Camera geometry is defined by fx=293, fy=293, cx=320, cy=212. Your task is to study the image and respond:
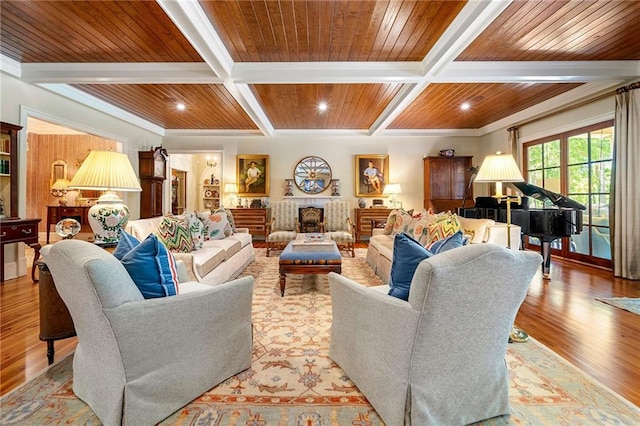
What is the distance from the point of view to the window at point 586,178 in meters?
4.38

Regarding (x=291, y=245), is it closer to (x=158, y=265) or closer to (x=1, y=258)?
(x=158, y=265)

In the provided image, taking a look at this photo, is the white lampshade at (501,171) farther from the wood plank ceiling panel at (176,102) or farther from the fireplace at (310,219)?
the fireplace at (310,219)

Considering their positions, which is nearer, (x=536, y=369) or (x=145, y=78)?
(x=536, y=369)

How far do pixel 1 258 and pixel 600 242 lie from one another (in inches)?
325

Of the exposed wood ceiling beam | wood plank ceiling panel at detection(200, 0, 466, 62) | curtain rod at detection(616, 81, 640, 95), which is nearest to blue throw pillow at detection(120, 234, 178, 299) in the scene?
wood plank ceiling panel at detection(200, 0, 466, 62)

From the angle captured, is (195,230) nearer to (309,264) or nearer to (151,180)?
(309,264)

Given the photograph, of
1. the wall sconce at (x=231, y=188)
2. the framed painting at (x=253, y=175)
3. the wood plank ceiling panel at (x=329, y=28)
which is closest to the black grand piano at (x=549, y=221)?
the wood plank ceiling panel at (x=329, y=28)

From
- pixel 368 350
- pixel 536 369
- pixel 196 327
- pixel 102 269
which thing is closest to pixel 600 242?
pixel 536 369

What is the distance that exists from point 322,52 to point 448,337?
320cm

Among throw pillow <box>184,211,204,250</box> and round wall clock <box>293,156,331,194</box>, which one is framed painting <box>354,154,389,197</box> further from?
throw pillow <box>184,211,204,250</box>

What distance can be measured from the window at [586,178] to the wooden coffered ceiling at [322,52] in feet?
2.14

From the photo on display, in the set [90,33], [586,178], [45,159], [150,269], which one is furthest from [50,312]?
[45,159]

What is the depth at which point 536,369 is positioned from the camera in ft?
6.02

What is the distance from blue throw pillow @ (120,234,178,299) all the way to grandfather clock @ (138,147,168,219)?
551 cm
